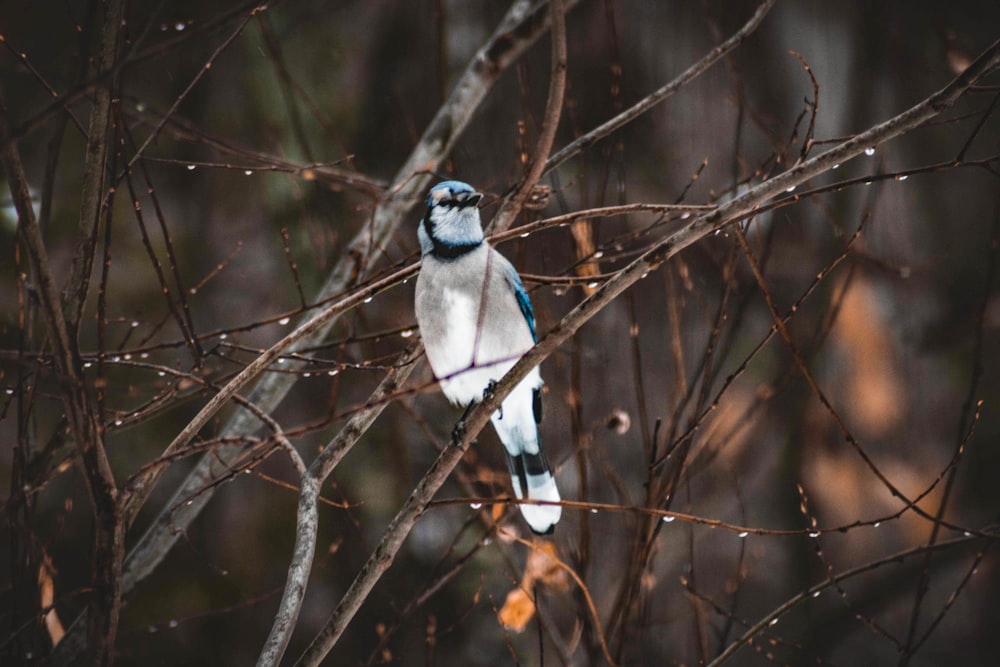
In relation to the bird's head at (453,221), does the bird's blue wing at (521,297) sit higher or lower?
lower

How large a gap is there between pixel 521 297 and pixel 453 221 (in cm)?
31

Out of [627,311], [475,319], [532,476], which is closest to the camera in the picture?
[475,319]

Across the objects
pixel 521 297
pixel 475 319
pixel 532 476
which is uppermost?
pixel 521 297

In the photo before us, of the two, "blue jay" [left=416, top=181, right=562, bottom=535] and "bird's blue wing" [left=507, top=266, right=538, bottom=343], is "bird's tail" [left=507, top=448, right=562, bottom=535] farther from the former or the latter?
"bird's blue wing" [left=507, top=266, right=538, bottom=343]

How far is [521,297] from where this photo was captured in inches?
101

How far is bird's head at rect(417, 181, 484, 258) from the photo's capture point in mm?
2412

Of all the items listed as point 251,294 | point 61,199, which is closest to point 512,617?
point 251,294

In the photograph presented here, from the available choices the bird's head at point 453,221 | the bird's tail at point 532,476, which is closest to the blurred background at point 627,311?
the bird's tail at point 532,476

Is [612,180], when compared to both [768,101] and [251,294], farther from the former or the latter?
[251,294]

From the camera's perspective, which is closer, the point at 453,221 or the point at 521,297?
the point at 453,221

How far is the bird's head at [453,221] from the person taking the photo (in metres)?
2.41

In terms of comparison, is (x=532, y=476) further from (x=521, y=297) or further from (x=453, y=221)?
(x=453, y=221)

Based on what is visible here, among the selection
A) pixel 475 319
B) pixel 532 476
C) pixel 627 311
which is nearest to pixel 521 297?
pixel 475 319

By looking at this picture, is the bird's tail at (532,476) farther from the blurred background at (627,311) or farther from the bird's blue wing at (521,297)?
the blurred background at (627,311)
